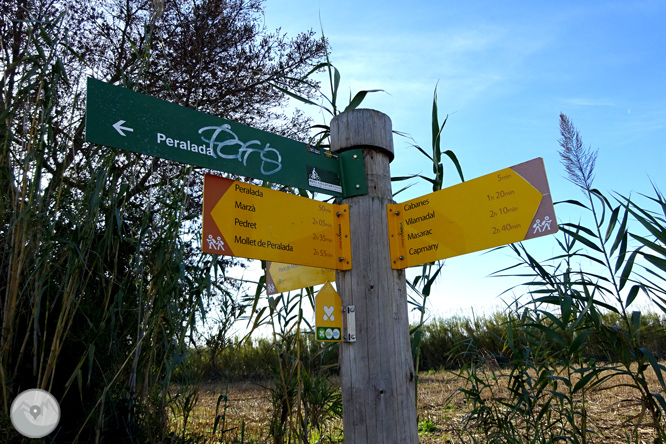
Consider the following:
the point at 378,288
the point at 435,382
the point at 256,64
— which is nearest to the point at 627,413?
the point at 435,382

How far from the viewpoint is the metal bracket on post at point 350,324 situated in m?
1.73

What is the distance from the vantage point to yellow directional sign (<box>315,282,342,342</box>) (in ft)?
5.67

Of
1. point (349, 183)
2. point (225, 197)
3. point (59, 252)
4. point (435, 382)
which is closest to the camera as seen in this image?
point (225, 197)

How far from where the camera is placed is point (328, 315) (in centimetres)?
175

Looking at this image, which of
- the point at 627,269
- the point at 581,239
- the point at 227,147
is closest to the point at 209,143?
the point at 227,147

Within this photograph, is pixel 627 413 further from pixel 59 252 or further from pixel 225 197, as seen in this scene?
pixel 59 252

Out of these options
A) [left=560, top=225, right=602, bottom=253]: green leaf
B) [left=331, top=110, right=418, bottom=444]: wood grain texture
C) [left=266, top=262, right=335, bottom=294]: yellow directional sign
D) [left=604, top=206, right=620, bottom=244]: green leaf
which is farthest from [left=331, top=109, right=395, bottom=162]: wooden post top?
[left=604, top=206, right=620, bottom=244]: green leaf

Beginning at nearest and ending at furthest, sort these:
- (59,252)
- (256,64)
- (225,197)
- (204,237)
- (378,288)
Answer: (204,237), (225,197), (378,288), (59,252), (256,64)

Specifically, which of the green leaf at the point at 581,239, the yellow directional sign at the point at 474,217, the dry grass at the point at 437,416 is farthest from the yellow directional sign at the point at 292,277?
the green leaf at the point at 581,239

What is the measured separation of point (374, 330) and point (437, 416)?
2.38 meters

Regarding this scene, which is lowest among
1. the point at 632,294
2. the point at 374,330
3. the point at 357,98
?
the point at 374,330

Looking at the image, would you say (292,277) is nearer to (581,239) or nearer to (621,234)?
(581,239)

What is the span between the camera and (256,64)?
22.2 ft

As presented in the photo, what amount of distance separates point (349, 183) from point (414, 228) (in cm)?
33
